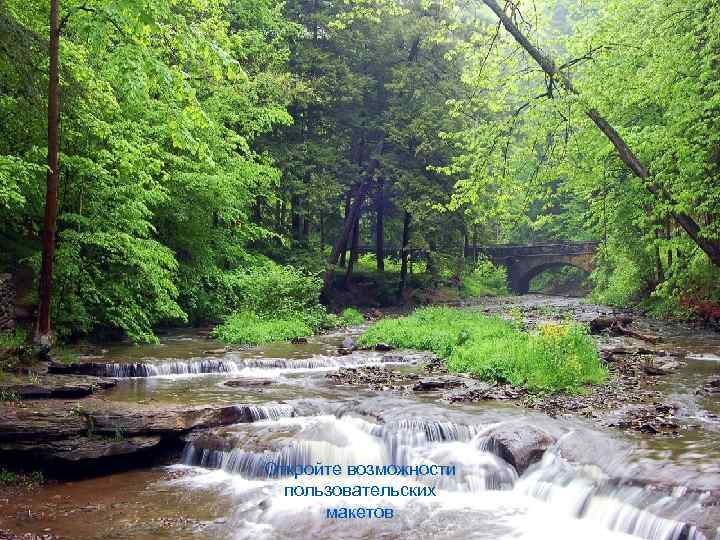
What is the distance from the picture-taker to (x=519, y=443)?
29.1ft

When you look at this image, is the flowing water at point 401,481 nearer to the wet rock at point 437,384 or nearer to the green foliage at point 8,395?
the wet rock at point 437,384

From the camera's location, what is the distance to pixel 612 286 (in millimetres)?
34875

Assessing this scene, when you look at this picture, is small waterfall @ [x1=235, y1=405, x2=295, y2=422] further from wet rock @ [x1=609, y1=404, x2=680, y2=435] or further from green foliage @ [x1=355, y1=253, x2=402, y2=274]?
green foliage @ [x1=355, y1=253, x2=402, y2=274]

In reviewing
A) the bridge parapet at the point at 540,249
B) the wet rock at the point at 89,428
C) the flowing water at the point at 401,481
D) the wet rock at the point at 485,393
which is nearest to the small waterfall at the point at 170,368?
the flowing water at the point at 401,481

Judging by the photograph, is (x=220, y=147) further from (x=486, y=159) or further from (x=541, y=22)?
(x=541, y=22)

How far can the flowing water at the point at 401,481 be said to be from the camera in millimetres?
7105

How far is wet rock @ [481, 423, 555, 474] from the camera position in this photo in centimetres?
863

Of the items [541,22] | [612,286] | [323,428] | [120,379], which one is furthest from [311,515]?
[612,286]

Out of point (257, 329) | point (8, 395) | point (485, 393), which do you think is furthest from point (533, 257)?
point (8, 395)

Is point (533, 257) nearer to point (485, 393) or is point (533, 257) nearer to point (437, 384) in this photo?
point (437, 384)

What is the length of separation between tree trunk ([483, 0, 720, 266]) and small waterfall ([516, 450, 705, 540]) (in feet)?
20.8

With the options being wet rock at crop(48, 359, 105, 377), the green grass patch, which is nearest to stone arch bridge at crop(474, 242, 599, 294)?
the green grass patch

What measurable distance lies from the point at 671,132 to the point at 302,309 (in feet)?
50.2

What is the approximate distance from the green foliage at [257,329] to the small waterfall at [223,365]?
368 cm
